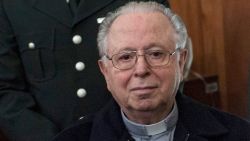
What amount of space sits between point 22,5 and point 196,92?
124cm

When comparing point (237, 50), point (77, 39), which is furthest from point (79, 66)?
point (237, 50)

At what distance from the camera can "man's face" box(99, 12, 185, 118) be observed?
143 centimetres

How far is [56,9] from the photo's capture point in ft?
5.91

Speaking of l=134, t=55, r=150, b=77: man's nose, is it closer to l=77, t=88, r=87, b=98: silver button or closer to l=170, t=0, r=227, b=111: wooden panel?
l=77, t=88, r=87, b=98: silver button

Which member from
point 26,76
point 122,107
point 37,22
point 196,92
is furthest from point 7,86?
point 196,92

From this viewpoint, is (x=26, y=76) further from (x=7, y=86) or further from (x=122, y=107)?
(x=122, y=107)

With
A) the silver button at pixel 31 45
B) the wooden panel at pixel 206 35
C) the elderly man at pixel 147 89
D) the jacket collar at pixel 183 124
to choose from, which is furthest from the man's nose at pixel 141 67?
the wooden panel at pixel 206 35

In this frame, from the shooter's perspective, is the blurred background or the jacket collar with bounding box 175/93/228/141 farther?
the blurred background

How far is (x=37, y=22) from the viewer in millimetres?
1809

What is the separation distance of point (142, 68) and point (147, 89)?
6 cm

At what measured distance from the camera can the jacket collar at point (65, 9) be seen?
1.78 metres

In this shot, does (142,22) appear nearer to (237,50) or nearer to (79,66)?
(79,66)

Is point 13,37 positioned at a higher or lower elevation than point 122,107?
higher

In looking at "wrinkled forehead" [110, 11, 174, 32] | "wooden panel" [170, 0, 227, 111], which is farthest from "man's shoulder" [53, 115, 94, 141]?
"wooden panel" [170, 0, 227, 111]
